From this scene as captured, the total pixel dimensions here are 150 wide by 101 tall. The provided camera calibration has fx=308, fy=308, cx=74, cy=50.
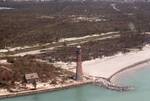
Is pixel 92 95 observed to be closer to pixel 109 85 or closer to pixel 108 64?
pixel 109 85

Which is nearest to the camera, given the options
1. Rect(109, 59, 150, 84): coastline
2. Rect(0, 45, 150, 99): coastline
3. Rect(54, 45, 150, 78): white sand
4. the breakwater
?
Rect(0, 45, 150, 99): coastline

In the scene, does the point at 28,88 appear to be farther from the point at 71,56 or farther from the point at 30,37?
the point at 30,37

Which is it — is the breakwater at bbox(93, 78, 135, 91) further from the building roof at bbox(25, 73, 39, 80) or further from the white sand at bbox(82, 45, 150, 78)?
the building roof at bbox(25, 73, 39, 80)

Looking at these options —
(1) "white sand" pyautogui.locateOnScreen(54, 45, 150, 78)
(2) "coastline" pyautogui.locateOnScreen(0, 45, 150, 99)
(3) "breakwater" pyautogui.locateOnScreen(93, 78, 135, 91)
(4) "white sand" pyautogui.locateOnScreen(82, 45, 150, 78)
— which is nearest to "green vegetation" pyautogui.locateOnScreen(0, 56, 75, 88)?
(2) "coastline" pyautogui.locateOnScreen(0, 45, 150, 99)

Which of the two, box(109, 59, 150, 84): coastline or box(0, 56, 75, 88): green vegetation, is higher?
box(0, 56, 75, 88): green vegetation

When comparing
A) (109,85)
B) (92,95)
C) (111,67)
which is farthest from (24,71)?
(111,67)

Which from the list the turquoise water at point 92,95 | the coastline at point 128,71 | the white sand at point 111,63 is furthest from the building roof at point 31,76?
the coastline at point 128,71

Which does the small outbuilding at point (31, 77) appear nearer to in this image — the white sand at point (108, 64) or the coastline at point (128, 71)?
the white sand at point (108, 64)

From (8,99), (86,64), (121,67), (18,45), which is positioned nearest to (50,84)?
(8,99)

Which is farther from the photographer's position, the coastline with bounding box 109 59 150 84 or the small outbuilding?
the coastline with bounding box 109 59 150 84

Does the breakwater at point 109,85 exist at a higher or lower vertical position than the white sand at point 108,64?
lower
